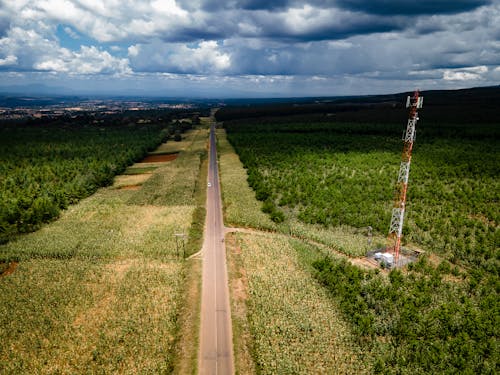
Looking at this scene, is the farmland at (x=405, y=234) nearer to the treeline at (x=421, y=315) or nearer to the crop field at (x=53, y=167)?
the treeline at (x=421, y=315)

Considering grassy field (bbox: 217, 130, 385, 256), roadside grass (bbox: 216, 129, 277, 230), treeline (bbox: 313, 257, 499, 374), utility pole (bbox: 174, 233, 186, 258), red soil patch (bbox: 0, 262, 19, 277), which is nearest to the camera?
treeline (bbox: 313, 257, 499, 374)

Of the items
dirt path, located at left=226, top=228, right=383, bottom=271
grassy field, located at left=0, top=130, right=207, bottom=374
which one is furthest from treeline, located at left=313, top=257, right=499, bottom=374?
grassy field, located at left=0, top=130, right=207, bottom=374

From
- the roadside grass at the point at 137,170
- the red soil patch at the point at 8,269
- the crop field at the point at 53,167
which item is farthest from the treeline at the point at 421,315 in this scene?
the roadside grass at the point at 137,170

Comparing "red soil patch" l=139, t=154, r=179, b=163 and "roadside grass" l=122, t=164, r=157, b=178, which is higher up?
"red soil patch" l=139, t=154, r=179, b=163

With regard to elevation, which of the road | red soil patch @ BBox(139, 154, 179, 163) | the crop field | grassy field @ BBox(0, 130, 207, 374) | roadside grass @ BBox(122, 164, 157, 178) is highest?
the crop field

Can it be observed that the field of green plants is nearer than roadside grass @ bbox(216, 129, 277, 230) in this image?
Yes

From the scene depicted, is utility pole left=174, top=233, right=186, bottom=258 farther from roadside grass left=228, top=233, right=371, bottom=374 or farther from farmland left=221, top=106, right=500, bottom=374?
farmland left=221, top=106, right=500, bottom=374

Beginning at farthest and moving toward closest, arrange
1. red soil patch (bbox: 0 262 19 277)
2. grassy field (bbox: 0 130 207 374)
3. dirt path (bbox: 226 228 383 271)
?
dirt path (bbox: 226 228 383 271) < red soil patch (bbox: 0 262 19 277) < grassy field (bbox: 0 130 207 374)
